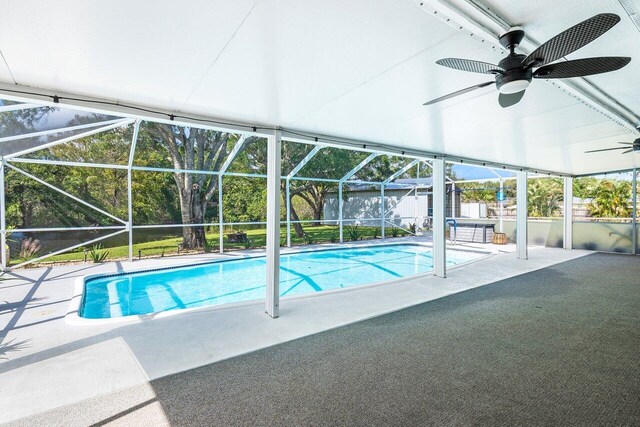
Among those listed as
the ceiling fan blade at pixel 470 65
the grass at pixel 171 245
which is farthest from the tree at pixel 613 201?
the ceiling fan blade at pixel 470 65

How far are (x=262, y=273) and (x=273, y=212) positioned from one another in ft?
13.1

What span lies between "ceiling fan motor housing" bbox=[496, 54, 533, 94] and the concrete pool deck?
2.83m

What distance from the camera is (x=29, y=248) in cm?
849

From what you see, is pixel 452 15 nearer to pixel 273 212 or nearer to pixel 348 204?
pixel 273 212

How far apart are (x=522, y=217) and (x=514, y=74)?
295 inches

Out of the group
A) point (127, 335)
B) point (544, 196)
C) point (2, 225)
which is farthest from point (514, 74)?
point (544, 196)

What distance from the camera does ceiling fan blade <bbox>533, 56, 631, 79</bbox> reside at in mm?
1854

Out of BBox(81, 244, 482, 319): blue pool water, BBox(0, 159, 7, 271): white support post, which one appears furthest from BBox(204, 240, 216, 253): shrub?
BBox(0, 159, 7, 271): white support post

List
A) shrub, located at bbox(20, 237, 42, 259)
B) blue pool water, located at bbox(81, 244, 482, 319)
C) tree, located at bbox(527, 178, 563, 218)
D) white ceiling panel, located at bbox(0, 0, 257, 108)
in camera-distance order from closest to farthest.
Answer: white ceiling panel, located at bbox(0, 0, 257, 108), blue pool water, located at bbox(81, 244, 482, 319), shrub, located at bbox(20, 237, 42, 259), tree, located at bbox(527, 178, 563, 218)

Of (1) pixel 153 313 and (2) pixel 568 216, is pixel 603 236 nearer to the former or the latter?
(2) pixel 568 216

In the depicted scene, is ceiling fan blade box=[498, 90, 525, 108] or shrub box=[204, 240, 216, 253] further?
shrub box=[204, 240, 216, 253]

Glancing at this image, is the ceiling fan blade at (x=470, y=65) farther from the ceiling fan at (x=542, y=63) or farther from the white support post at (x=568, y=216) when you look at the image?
the white support post at (x=568, y=216)

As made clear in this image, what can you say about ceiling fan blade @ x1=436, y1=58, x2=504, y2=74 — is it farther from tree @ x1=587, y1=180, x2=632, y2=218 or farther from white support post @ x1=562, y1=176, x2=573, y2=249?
tree @ x1=587, y1=180, x2=632, y2=218

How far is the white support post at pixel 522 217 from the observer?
8.12 m
